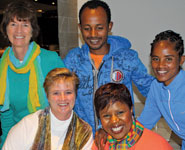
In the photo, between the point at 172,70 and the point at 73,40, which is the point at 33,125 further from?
the point at 73,40

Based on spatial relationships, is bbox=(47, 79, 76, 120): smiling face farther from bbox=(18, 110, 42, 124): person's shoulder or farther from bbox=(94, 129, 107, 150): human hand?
bbox=(94, 129, 107, 150): human hand

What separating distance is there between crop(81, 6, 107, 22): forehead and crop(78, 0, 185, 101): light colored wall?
3.29m

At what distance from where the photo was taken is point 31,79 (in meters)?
1.89

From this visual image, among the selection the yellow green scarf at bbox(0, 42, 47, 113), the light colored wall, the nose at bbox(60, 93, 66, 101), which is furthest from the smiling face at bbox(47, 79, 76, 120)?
the light colored wall

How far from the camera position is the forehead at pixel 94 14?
1.86m

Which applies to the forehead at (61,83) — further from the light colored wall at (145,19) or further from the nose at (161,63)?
the light colored wall at (145,19)

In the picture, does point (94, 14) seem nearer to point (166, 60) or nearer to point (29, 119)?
point (166, 60)

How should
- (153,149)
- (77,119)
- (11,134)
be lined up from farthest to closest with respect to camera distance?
(77,119) → (11,134) → (153,149)

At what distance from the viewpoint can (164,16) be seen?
4879mm

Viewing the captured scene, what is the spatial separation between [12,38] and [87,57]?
69 cm

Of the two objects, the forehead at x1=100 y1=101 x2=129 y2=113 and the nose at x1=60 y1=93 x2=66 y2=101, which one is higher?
the nose at x1=60 y1=93 x2=66 y2=101

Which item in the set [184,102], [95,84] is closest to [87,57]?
[95,84]

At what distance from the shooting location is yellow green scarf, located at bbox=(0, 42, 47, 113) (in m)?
1.87

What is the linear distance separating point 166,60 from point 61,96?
858mm
